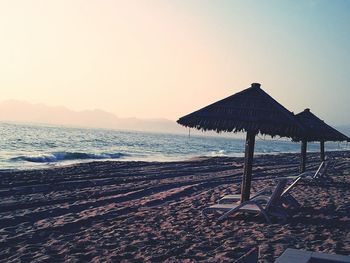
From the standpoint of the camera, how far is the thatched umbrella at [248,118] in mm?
7430

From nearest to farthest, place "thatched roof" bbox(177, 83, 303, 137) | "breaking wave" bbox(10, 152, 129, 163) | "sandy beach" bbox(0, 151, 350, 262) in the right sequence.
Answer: "sandy beach" bbox(0, 151, 350, 262) → "thatched roof" bbox(177, 83, 303, 137) → "breaking wave" bbox(10, 152, 129, 163)

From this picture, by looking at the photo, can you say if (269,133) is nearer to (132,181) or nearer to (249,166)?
(249,166)

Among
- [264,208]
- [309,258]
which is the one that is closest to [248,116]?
[264,208]

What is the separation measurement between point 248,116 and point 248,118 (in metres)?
0.05

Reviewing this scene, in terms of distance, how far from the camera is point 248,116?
24.9 feet

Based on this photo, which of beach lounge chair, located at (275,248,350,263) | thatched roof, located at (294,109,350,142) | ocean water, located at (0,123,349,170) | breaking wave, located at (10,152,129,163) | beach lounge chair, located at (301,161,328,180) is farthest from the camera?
ocean water, located at (0,123,349,170)

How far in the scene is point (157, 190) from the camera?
12.5 m

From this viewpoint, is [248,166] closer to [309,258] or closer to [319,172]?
[309,258]

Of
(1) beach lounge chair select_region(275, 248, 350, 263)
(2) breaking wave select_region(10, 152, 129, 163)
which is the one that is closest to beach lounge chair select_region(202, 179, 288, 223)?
(1) beach lounge chair select_region(275, 248, 350, 263)

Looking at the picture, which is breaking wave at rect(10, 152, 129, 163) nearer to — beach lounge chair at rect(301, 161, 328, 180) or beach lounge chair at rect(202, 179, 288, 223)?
beach lounge chair at rect(301, 161, 328, 180)

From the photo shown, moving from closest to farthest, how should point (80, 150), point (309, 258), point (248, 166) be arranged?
point (309, 258) → point (248, 166) → point (80, 150)

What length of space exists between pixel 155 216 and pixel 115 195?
11.8 ft

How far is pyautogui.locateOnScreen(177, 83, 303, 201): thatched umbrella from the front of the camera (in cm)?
743

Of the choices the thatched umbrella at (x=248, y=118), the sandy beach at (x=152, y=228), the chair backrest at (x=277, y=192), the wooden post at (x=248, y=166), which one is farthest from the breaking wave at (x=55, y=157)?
the chair backrest at (x=277, y=192)
